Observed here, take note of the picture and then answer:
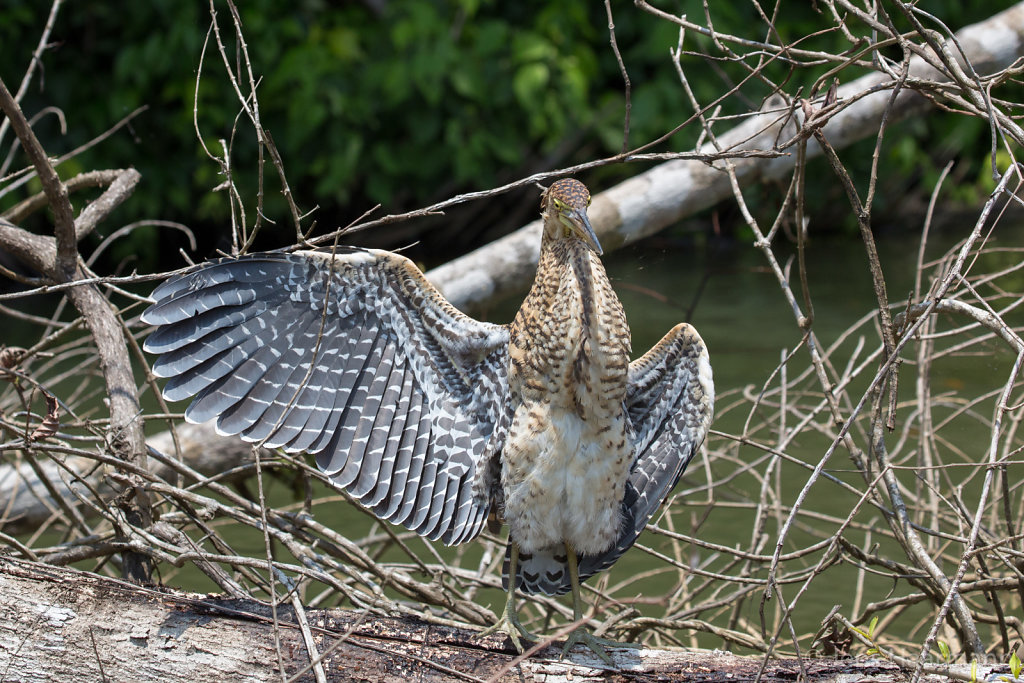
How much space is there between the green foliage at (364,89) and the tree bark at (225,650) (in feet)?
18.3

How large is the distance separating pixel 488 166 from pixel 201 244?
263 centimetres

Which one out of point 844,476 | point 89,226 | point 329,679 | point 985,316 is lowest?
point 844,476

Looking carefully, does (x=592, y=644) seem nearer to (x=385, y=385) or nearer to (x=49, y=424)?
(x=385, y=385)

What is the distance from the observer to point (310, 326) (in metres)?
2.37

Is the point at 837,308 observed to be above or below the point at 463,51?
below

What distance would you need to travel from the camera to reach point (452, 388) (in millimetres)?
2492

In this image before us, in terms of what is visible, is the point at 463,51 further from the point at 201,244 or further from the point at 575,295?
the point at 575,295

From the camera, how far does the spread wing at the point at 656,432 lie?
2447mm

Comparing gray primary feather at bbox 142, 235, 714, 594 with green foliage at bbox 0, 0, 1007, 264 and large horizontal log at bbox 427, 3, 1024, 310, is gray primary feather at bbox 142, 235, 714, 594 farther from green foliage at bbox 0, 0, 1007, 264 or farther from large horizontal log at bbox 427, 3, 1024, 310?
green foliage at bbox 0, 0, 1007, 264

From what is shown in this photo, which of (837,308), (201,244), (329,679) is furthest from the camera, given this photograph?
(201,244)

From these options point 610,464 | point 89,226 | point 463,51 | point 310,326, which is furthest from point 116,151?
point 610,464

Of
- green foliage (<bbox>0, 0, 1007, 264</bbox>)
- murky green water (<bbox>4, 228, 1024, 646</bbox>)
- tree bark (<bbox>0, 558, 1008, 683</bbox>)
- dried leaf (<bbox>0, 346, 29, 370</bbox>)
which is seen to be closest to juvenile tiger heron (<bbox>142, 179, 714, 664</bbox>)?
tree bark (<bbox>0, 558, 1008, 683</bbox>)

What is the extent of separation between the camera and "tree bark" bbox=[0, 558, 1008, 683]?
6.32ft

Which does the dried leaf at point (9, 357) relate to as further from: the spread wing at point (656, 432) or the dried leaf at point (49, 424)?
the spread wing at point (656, 432)
